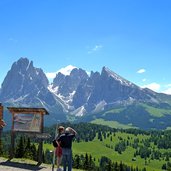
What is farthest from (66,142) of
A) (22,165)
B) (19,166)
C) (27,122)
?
(27,122)

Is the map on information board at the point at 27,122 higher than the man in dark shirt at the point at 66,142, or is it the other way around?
the map on information board at the point at 27,122

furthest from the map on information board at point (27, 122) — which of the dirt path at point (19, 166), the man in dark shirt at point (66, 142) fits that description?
the man in dark shirt at point (66, 142)

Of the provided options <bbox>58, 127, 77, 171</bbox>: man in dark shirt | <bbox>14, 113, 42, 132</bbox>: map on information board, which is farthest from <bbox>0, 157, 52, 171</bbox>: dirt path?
<bbox>58, 127, 77, 171</bbox>: man in dark shirt

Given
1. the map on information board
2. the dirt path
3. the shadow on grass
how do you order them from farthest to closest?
the map on information board, the shadow on grass, the dirt path

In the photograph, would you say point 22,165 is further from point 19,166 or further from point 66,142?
A: point 66,142

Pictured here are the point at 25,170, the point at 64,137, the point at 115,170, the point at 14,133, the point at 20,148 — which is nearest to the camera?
the point at 64,137

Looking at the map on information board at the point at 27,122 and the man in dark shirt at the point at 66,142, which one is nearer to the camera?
the man in dark shirt at the point at 66,142

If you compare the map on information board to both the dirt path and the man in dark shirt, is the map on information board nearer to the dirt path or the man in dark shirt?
the dirt path

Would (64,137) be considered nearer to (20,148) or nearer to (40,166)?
(40,166)

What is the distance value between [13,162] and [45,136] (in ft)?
11.1

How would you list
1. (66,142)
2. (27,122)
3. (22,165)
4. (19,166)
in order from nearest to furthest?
(66,142)
(19,166)
(22,165)
(27,122)

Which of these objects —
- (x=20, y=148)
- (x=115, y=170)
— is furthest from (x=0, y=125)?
(x=115, y=170)

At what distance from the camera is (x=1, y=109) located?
32.8m

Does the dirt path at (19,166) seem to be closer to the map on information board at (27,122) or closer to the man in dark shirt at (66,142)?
the map on information board at (27,122)
